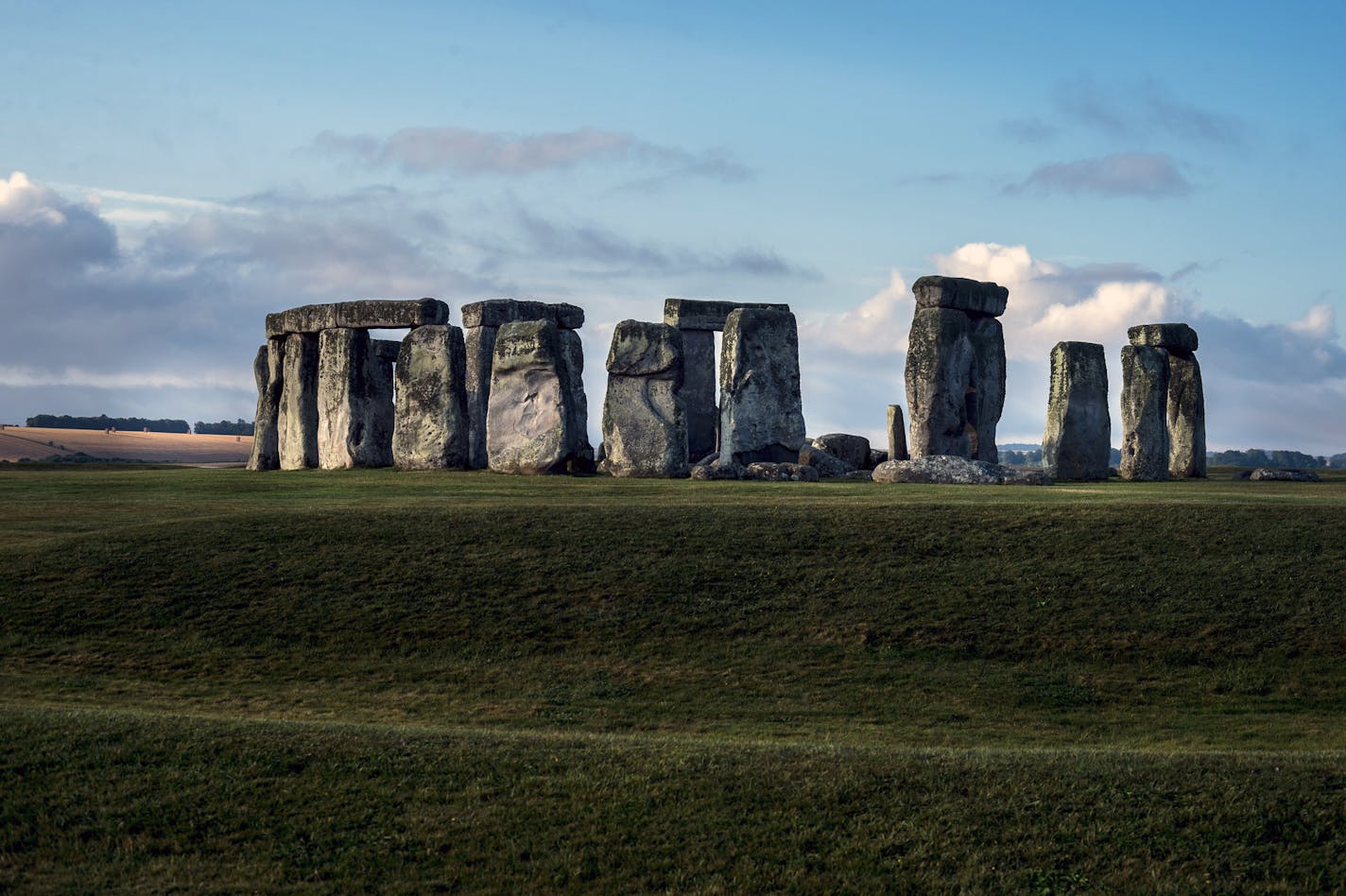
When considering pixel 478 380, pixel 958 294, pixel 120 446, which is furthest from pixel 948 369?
pixel 120 446

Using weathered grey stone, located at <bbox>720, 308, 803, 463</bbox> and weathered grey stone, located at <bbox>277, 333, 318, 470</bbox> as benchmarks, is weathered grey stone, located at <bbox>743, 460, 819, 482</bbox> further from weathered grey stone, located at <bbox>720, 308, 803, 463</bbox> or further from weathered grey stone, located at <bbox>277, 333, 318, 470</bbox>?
weathered grey stone, located at <bbox>277, 333, 318, 470</bbox>

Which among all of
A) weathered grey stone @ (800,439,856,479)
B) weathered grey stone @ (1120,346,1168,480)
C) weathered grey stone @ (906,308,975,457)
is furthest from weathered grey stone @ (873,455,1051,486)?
weathered grey stone @ (1120,346,1168,480)

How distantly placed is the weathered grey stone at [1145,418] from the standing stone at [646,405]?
39.6 ft

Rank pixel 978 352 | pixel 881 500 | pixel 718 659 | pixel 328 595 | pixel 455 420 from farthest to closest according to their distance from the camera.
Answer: pixel 978 352 < pixel 455 420 < pixel 881 500 < pixel 328 595 < pixel 718 659

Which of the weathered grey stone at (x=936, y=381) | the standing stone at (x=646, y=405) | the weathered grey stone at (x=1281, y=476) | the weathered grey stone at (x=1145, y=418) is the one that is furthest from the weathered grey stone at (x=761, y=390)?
the weathered grey stone at (x=1281, y=476)

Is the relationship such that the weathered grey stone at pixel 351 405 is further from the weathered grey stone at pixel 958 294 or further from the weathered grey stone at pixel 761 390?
the weathered grey stone at pixel 958 294

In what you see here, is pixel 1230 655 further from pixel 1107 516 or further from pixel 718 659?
pixel 718 659

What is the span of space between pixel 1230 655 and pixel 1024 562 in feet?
9.87

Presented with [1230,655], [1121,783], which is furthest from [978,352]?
[1121,783]

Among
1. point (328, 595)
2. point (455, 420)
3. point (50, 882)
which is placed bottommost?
point (50, 882)

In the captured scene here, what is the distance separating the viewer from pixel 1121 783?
11.1m

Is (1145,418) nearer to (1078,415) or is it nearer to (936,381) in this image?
(1078,415)

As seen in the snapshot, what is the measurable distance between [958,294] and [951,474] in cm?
755

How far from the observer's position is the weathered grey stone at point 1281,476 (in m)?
34.1
